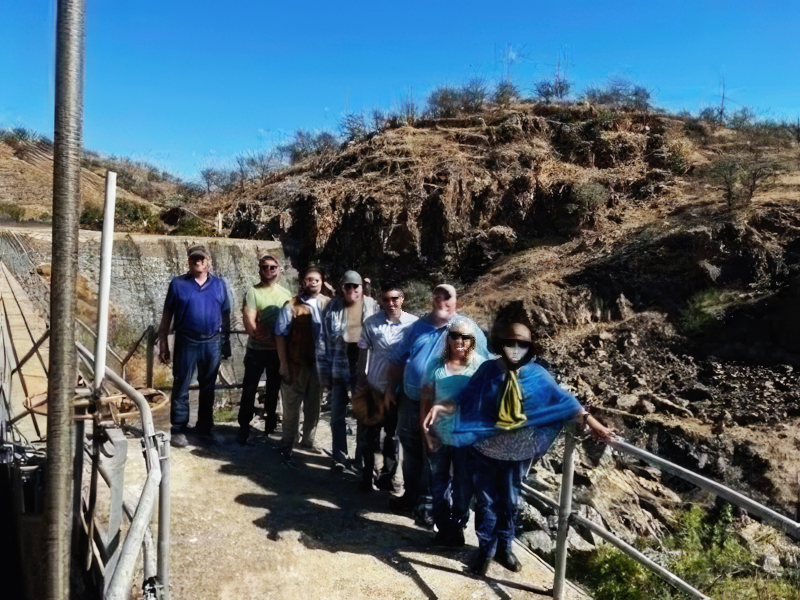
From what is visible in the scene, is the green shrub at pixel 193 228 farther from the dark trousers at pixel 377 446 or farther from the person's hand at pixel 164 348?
the dark trousers at pixel 377 446

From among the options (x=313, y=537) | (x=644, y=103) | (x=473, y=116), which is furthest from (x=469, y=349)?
(x=644, y=103)

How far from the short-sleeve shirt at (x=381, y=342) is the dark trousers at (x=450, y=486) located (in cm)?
73

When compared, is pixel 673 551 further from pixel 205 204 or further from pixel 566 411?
pixel 205 204

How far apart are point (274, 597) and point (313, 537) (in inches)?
25.9

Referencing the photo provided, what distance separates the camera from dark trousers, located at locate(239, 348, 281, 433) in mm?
5586

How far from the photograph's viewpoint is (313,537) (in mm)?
4199

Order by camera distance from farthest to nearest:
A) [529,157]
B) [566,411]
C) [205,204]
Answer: [205,204] → [529,157] → [566,411]

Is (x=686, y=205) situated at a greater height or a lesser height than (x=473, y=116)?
lesser

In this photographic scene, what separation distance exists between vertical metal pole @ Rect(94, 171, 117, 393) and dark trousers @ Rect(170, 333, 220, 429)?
2.61 meters

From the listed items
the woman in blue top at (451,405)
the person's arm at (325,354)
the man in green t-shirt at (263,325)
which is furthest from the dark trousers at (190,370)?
the woman in blue top at (451,405)

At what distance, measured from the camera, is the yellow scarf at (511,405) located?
140 inches

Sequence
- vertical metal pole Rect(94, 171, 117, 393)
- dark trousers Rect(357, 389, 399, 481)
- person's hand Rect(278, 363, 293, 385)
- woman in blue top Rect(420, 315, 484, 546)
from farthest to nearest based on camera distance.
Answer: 1. person's hand Rect(278, 363, 293, 385)
2. dark trousers Rect(357, 389, 399, 481)
3. woman in blue top Rect(420, 315, 484, 546)
4. vertical metal pole Rect(94, 171, 117, 393)

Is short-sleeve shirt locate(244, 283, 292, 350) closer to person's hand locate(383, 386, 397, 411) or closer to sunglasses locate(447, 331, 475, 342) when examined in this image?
person's hand locate(383, 386, 397, 411)

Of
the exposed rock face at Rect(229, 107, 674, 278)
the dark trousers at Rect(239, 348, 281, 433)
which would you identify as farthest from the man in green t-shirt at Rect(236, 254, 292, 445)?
the exposed rock face at Rect(229, 107, 674, 278)
